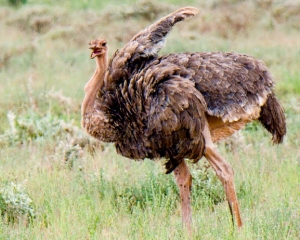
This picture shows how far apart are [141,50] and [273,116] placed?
1160 mm

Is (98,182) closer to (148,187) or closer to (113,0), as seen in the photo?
(148,187)

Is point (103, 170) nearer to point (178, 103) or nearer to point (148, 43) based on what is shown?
point (148, 43)

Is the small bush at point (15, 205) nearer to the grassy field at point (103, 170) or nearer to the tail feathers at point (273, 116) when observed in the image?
the grassy field at point (103, 170)

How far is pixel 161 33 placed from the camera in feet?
20.4

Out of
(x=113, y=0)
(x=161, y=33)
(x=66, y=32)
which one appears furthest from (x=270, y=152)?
(x=113, y=0)

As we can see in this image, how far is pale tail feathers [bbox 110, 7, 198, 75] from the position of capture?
20.0 ft

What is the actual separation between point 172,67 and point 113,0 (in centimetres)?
1753

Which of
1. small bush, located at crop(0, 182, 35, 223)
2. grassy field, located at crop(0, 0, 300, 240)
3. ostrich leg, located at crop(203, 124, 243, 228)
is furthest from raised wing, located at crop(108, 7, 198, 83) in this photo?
small bush, located at crop(0, 182, 35, 223)

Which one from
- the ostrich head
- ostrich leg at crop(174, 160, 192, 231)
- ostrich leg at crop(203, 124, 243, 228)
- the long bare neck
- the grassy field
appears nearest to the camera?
the grassy field

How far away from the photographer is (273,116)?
20.2 feet

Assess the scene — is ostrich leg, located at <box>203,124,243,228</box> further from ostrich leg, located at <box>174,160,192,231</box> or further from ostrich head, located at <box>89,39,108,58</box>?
ostrich head, located at <box>89,39,108,58</box>

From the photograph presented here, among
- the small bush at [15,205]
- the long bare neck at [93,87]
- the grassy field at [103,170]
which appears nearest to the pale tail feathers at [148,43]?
the long bare neck at [93,87]

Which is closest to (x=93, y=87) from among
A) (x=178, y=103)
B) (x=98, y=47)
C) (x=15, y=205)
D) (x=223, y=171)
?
(x=98, y=47)

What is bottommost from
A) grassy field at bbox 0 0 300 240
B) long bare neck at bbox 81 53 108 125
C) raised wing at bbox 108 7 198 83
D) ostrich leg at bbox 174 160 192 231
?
grassy field at bbox 0 0 300 240
